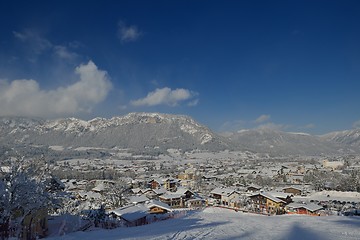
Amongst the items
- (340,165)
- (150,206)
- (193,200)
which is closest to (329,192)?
(193,200)

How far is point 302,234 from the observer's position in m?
16.2

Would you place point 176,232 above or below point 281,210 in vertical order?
above

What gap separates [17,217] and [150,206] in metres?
17.1

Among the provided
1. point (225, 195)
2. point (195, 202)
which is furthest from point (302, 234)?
point (225, 195)

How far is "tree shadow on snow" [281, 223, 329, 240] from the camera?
1502cm

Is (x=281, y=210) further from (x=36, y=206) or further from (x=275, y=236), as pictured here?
(x=36, y=206)

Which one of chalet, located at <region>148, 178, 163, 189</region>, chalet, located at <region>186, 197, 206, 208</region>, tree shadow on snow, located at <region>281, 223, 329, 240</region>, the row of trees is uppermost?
the row of trees

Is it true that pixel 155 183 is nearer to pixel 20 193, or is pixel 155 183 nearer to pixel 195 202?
pixel 195 202

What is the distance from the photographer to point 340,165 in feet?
391

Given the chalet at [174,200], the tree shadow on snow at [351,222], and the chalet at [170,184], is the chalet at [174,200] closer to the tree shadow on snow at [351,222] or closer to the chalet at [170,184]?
the chalet at [170,184]

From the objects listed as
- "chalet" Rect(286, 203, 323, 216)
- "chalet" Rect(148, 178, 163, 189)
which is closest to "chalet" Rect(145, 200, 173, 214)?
"chalet" Rect(286, 203, 323, 216)

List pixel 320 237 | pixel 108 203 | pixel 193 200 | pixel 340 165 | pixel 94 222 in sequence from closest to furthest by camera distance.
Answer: pixel 320 237 → pixel 94 222 → pixel 108 203 → pixel 193 200 → pixel 340 165

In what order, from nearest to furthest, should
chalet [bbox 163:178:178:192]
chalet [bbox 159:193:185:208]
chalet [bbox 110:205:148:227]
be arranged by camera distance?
chalet [bbox 110:205:148:227], chalet [bbox 159:193:185:208], chalet [bbox 163:178:178:192]

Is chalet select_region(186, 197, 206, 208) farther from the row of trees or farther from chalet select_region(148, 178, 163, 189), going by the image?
the row of trees
